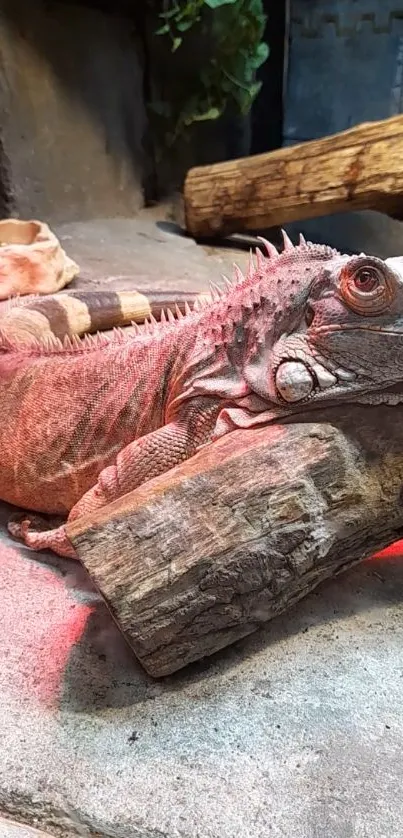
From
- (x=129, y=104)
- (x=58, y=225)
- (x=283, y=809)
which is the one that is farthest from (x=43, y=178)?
(x=283, y=809)

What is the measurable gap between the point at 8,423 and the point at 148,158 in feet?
20.9

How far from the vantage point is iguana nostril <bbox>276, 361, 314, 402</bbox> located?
2195 millimetres

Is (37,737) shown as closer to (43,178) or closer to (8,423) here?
(8,423)

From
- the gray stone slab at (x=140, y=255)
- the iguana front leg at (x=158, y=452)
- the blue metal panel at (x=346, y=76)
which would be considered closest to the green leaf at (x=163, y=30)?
the blue metal panel at (x=346, y=76)

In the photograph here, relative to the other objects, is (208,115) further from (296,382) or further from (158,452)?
(296,382)

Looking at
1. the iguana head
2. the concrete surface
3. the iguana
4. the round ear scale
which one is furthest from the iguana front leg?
the concrete surface

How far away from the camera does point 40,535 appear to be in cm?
294

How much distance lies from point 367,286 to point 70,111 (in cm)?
635

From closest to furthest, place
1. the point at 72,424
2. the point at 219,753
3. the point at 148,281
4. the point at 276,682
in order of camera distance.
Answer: the point at 219,753, the point at 276,682, the point at 72,424, the point at 148,281

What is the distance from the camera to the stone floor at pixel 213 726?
169 cm

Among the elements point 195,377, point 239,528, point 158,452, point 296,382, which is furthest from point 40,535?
point 296,382

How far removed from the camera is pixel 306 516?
2.08 meters

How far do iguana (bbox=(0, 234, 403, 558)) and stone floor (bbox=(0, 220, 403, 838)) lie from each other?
0.61m

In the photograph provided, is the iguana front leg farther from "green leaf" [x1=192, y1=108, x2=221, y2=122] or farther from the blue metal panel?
"green leaf" [x1=192, y1=108, x2=221, y2=122]
